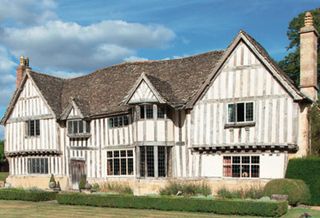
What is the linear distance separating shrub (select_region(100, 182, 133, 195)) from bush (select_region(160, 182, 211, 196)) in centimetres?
267

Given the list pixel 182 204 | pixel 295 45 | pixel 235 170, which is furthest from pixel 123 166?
pixel 295 45

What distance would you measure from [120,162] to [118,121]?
8.94 ft

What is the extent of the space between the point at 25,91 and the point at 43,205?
1399 cm

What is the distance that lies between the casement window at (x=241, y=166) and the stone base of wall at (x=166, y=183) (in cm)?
37

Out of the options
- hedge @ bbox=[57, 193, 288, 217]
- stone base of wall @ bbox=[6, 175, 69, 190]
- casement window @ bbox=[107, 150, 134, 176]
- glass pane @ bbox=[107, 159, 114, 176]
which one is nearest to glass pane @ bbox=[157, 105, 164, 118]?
casement window @ bbox=[107, 150, 134, 176]

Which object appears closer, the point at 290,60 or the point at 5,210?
the point at 5,210

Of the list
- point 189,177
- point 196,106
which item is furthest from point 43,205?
point 196,106

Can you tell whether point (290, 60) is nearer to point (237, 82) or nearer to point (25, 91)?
point (237, 82)

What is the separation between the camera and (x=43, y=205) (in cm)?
2284

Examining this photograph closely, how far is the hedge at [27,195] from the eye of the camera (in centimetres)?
2502

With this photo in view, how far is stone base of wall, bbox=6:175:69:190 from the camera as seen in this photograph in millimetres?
32188

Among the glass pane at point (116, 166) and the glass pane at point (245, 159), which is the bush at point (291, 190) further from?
the glass pane at point (116, 166)

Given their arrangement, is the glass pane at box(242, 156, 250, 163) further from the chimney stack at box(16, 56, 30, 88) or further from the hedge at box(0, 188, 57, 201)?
the chimney stack at box(16, 56, 30, 88)

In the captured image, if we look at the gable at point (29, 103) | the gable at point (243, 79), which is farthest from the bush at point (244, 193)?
the gable at point (29, 103)
